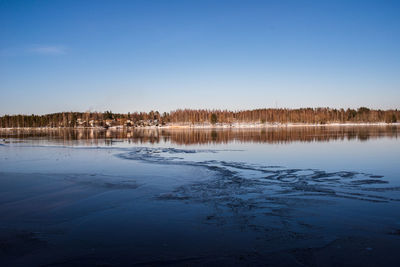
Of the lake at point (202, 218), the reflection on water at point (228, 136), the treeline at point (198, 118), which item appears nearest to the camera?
the lake at point (202, 218)

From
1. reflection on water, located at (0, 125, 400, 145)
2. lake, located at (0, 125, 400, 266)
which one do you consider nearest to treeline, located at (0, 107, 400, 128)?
reflection on water, located at (0, 125, 400, 145)

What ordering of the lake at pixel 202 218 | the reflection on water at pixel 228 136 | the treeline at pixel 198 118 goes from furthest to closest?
the treeline at pixel 198 118, the reflection on water at pixel 228 136, the lake at pixel 202 218

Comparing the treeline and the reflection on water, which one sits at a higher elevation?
the treeline

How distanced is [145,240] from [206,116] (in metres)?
173

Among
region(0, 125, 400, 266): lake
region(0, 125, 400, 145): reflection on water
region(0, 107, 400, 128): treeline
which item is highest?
region(0, 107, 400, 128): treeline

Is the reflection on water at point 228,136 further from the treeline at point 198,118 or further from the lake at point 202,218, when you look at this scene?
the treeline at point 198,118

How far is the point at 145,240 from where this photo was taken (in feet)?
20.6

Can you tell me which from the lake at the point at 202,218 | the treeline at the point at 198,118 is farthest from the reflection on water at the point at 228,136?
the treeline at the point at 198,118

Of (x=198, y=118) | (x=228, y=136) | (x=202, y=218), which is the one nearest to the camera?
(x=202, y=218)

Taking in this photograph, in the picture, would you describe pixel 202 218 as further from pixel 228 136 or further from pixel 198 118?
pixel 198 118

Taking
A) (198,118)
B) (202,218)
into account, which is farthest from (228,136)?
(198,118)

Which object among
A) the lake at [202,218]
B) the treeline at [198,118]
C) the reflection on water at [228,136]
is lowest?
the lake at [202,218]

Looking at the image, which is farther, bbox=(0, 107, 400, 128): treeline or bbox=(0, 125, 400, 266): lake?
bbox=(0, 107, 400, 128): treeline

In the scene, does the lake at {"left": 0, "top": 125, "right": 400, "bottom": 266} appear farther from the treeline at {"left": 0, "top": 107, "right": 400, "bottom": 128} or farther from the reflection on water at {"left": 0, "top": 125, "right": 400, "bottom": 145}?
the treeline at {"left": 0, "top": 107, "right": 400, "bottom": 128}
